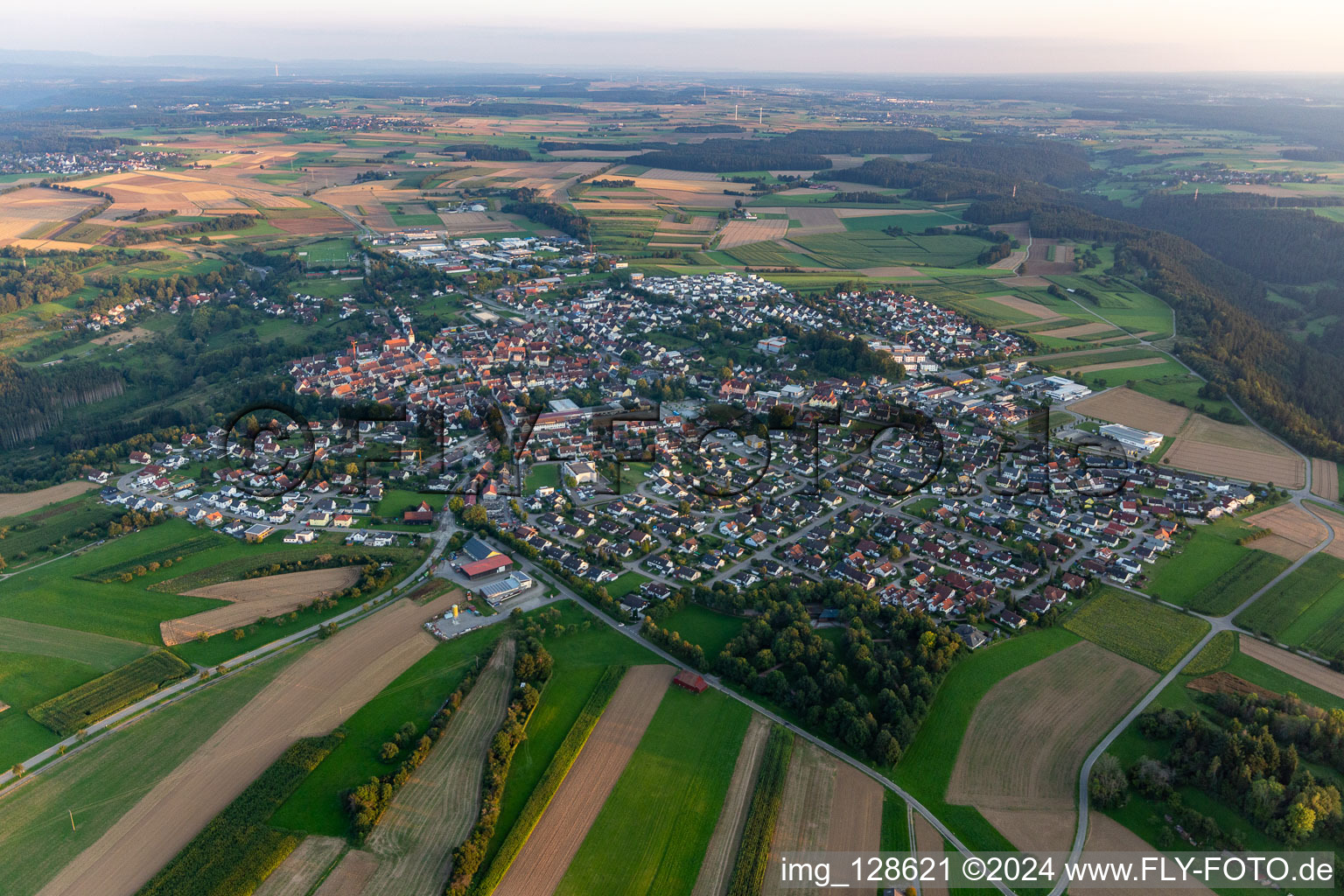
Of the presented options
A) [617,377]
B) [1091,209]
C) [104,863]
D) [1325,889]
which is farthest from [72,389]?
[1091,209]

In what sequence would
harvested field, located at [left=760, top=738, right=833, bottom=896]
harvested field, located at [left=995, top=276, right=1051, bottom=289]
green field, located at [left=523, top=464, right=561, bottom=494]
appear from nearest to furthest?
harvested field, located at [left=760, top=738, right=833, bottom=896] < green field, located at [left=523, top=464, right=561, bottom=494] < harvested field, located at [left=995, top=276, right=1051, bottom=289]

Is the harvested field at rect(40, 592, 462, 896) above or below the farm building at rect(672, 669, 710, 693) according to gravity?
below

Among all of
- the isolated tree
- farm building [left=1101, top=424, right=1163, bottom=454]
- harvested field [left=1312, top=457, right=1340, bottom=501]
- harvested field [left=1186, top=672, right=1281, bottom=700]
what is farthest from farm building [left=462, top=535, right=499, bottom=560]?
harvested field [left=1312, top=457, right=1340, bottom=501]

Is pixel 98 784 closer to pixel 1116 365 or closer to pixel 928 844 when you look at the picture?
pixel 928 844

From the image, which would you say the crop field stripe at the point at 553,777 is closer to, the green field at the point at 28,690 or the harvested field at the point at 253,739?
the harvested field at the point at 253,739

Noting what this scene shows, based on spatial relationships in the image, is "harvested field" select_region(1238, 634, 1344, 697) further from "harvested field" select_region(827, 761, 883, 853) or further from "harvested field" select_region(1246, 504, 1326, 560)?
"harvested field" select_region(827, 761, 883, 853)

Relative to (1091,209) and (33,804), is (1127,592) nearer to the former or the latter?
(33,804)

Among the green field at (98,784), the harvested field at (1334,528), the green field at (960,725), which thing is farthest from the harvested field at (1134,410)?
the green field at (98,784)
